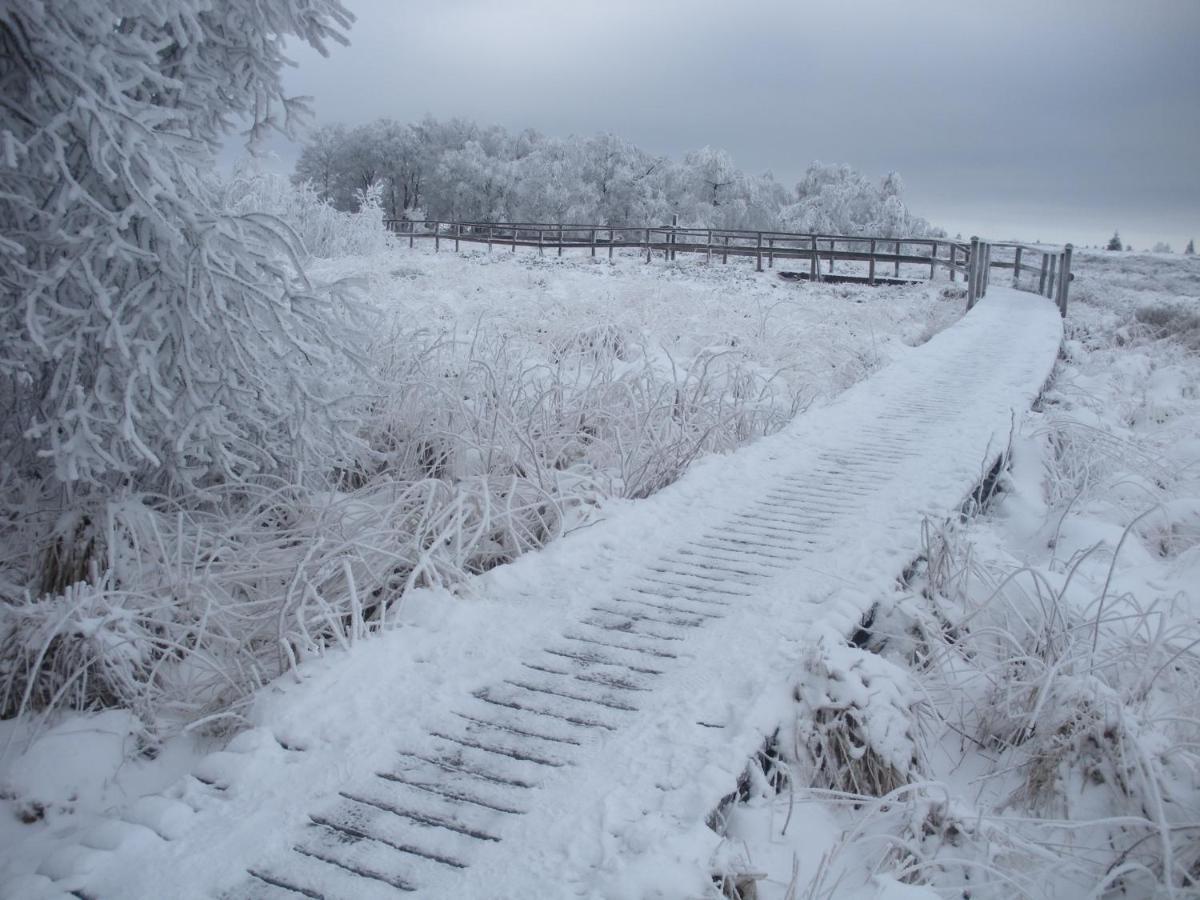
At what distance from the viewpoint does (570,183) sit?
53.2 metres

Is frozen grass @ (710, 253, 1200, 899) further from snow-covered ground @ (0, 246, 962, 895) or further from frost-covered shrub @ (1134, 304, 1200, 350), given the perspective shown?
frost-covered shrub @ (1134, 304, 1200, 350)

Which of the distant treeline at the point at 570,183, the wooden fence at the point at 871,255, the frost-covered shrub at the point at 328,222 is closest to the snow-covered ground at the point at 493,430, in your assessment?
the wooden fence at the point at 871,255

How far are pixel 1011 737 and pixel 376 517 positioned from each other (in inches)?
117

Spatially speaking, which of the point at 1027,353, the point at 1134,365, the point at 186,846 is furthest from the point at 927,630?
the point at 1134,365

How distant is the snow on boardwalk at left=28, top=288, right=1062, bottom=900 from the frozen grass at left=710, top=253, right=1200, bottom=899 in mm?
224

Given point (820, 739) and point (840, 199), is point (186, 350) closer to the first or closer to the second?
point (820, 739)

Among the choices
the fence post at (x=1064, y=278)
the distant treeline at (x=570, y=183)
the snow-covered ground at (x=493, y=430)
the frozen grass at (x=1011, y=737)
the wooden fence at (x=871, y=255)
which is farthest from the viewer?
→ the distant treeline at (x=570, y=183)

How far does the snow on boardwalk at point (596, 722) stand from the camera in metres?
2.10

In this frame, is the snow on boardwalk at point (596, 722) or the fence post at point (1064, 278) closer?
the snow on boardwalk at point (596, 722)

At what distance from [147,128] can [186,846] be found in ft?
9.16

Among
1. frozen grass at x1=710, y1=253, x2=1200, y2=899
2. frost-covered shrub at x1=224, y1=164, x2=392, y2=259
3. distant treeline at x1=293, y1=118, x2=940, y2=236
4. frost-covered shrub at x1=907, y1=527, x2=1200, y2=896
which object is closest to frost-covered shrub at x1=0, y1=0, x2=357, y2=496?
frozen grass at x1=710, y1=253, x2=1200, y2=899

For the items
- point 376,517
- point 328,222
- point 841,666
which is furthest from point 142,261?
point 328,222

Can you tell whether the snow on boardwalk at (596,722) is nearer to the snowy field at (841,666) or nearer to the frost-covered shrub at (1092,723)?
the snowy field at (841,666)

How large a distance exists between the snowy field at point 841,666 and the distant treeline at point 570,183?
1716 inches
